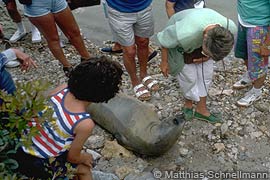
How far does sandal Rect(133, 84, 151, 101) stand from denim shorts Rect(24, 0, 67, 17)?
1.00 meters

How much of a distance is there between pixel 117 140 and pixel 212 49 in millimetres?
1020

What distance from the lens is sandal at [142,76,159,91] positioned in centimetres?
418

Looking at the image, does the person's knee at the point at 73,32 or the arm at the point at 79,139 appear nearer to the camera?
the arm at the point at 79,139

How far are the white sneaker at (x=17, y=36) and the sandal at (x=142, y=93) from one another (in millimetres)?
1787

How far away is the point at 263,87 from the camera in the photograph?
4191 mm

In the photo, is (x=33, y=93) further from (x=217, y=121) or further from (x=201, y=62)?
(x=217, y=121)

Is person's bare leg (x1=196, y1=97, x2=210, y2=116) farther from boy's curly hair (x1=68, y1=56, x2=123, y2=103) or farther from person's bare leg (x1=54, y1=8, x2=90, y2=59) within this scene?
boy's curly hair (x1=68, y1=56, x2=123, y2=103)

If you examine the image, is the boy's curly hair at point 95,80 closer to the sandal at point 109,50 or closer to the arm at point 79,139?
the arm at point 79,139

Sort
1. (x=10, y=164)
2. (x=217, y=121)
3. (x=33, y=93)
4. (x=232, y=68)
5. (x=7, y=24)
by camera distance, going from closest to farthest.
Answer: (x=33, y=93), (x=10, y=164), (x=217, y=121), (x=232, y=68), (x=7, y=24)

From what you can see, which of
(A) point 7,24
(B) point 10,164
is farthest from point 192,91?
(A) point 7,24

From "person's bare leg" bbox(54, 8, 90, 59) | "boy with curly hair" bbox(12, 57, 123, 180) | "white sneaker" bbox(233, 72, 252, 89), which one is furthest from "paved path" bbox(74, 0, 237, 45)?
"boy with curly hair" bbox(12, 57, 123, 180)

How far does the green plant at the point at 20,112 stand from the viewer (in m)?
1.73

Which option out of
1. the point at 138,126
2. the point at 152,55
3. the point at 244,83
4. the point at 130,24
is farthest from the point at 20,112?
the point at 152,55
